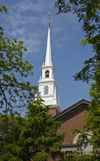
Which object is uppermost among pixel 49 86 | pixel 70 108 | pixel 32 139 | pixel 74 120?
pixel 49 86

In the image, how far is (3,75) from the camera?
12781mm

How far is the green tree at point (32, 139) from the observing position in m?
14.6

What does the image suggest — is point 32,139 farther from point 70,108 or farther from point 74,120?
point 70,108

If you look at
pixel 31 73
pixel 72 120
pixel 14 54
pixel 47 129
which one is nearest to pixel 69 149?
pixel 72 120

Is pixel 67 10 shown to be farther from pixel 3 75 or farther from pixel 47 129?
pixel 47 129

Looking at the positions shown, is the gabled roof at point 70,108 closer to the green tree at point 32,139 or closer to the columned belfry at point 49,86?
the green tree at point 32,139

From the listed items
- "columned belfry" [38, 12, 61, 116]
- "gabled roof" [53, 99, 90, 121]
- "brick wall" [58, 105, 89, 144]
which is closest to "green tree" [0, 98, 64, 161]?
"brick wall" [58, 105, 89, 144]

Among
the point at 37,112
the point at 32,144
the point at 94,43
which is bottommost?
the point at 32,144

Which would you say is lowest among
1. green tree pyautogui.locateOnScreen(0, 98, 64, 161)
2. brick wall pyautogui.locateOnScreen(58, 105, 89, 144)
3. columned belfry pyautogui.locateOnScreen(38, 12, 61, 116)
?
green tree pyautogui.locateOnScreen(0, 98, 64, 161)

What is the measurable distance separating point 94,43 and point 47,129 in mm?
9698

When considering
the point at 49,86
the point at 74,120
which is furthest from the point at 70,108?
the point at 49,86

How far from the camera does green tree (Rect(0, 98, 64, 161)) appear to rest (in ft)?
47.9

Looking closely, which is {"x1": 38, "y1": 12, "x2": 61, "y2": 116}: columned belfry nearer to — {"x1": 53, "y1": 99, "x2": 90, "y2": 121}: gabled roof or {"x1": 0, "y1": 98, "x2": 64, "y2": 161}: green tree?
{"x1": 53, "y1": 99, "x2": 90, "y2": 121}: gabled roof

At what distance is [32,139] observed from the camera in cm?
1505
